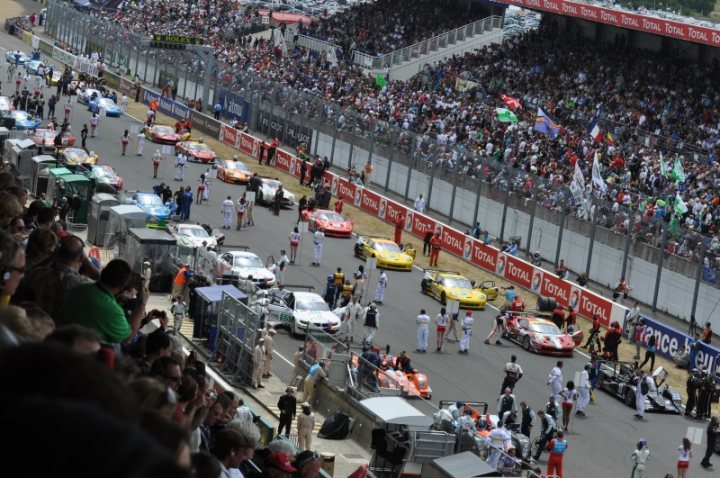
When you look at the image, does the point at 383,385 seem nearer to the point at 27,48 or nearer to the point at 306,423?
the point at 306,423

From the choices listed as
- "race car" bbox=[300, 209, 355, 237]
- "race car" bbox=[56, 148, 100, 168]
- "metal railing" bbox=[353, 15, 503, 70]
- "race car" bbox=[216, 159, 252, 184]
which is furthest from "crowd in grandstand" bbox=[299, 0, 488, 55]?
"race car" bbox=[300, 209, 355, 237]

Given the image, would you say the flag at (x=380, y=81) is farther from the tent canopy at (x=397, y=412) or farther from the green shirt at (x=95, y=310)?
the green shirt at (x=95, y=310)

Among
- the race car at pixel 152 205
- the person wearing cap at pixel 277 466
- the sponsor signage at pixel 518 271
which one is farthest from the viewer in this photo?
the race car at pixel 152 205

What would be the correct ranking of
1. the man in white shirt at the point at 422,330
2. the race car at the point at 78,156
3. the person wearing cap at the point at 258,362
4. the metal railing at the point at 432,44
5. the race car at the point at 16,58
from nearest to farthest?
the person wearing cap at the point at 258,362 → the man in white shirt at the point at 422,330 → the race car at the point at 78,156 → the metal railing at the point at 432,44 → the race car at the point at 16,58

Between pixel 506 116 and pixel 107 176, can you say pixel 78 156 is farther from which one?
pixel 506 116

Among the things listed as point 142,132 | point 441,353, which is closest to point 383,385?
point 441,353

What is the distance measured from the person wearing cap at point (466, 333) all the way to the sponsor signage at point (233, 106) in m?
33.9

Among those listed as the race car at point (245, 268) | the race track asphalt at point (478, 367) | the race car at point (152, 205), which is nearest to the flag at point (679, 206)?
the race track asphalt at point (478, 367)

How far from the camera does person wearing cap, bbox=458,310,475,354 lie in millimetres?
32656

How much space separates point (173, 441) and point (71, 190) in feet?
121

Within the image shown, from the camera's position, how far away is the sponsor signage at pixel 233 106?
65.1 metres

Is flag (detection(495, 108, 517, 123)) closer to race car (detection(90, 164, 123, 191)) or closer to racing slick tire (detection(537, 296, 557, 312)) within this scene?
race car (detection(90, 164, 123, 191))

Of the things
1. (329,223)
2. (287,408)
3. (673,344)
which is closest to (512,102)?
(329,223)

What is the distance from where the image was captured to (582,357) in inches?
1363
